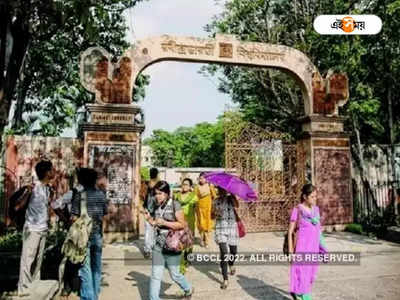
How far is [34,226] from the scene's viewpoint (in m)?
4.80

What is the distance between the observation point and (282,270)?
7.19 meters

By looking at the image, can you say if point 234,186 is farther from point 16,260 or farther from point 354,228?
point 354,228

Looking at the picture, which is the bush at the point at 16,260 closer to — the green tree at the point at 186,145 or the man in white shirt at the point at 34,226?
the man in white shirt at the point at 34,226

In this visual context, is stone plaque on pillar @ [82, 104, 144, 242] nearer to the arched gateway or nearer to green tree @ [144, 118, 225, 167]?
the arched gateway

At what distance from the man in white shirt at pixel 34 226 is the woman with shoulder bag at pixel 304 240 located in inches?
117

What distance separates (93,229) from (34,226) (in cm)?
68

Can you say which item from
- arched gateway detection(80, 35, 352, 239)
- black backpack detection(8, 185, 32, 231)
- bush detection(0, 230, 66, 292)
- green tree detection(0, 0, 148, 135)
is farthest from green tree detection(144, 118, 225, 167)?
black backpack detection(8, 185, 32, 231)

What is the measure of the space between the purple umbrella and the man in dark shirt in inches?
72.1

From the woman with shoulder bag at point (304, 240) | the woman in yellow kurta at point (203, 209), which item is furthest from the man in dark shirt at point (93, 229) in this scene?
the woman in yellow kurta at point (203, 209)

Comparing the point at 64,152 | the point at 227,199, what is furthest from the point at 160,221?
the point at 64,152

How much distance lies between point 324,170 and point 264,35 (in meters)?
6.81

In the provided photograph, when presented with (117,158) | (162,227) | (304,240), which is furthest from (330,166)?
(162,227)

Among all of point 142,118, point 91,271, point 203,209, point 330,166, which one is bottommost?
point 91,271

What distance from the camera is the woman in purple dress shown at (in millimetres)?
4672
